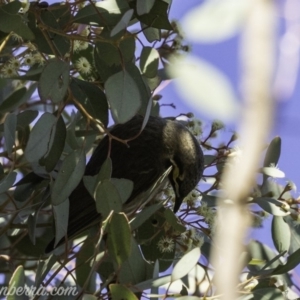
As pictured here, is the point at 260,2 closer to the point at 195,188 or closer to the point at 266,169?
the point at 266,169

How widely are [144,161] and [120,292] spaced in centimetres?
125

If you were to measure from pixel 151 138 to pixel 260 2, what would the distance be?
206cm

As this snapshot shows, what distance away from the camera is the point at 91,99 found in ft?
7.38

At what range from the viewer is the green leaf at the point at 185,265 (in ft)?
6.01

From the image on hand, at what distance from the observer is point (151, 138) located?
309 centimetres

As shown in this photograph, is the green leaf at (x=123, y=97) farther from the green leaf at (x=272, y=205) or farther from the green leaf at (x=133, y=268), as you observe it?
the green leaf at (x=272, y=205)

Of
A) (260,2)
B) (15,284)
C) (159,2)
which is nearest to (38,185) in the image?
(15,284)

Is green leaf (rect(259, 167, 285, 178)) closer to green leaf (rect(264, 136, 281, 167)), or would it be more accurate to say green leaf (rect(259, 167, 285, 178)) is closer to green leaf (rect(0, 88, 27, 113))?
green leaf (rect(264, 136, 281, 167))

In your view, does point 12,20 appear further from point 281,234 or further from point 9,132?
point 281,234

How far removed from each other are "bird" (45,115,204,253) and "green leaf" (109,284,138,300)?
2.32ft

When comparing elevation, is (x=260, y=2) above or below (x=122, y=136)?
above

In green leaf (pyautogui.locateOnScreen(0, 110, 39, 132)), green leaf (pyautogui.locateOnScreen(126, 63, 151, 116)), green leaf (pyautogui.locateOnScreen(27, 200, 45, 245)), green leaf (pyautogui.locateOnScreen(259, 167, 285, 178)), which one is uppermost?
green leaf (pyautogui.locateOnScreen(126, 63, 151, 116))

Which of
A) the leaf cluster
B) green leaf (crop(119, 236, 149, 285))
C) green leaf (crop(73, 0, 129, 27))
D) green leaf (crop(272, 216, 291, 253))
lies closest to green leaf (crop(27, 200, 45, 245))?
the leaf cluster

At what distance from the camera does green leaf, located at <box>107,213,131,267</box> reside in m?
1.84
